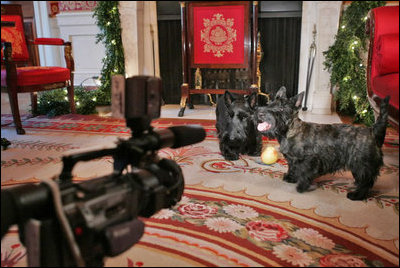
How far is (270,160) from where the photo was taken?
222 centimetres

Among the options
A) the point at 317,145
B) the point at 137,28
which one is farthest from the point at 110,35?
the point at 317,145

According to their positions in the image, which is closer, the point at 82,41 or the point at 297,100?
the point at 297,100

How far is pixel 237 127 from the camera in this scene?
2303 millimetres

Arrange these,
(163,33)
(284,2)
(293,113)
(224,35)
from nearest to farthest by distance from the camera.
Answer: (293,113)
(224,35)
(284,2)
(163,33)

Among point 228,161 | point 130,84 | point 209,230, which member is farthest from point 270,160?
point 130,84

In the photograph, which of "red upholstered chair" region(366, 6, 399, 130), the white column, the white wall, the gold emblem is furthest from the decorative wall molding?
"red upholstered chair" region(366, 6, 399, 130)

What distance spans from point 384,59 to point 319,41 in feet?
8.46

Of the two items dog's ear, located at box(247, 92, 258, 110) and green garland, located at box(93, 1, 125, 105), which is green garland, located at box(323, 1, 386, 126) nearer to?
dog's ear, located at box(247, 92, 258, 110)

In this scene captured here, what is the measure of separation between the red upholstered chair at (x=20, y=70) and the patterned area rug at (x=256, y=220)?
3.22ft

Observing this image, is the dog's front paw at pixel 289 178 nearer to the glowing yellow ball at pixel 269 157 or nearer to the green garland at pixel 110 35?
the glowing yellow ball at pixel 269 157

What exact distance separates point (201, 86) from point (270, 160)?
7.17 feet

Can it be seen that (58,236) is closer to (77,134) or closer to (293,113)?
(293,113)

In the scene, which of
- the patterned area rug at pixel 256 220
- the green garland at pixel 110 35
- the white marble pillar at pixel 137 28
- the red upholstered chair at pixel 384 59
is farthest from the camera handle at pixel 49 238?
the white marble pillar at pixel 137 28

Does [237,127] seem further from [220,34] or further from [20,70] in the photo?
[20,70]
